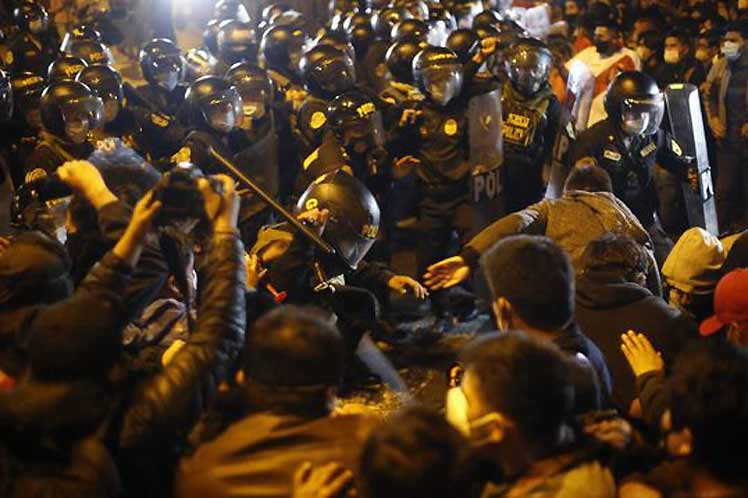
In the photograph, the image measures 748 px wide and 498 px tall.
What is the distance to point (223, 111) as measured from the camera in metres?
6.89

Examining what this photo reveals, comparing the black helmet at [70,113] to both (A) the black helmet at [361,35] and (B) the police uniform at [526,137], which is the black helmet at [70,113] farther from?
(A) the black helmet at [361,35]

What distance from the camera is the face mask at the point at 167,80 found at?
849 centimetres

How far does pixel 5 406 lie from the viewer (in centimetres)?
259

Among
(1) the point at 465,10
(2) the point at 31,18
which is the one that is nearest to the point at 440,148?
(1) the point at 465,10

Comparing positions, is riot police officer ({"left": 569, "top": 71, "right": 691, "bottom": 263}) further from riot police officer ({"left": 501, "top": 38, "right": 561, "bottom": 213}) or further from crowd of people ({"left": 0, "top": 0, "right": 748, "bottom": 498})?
riot police officer ({"left": 501, "top": 38, "right": 561, "bottom": 213})

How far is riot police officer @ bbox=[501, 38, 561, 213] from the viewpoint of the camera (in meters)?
7.39

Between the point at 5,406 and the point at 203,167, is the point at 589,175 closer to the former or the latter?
the point at 203,167

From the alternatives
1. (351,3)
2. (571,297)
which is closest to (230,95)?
(571,297)

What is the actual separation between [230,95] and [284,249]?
278 centimetres

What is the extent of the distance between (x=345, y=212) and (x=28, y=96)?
15.1 ft

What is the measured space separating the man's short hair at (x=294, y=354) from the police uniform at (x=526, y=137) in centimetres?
492

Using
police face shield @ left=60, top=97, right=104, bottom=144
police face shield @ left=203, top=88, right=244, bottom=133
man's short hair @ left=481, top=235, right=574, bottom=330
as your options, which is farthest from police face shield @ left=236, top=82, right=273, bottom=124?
man's short hair @ left=481, top=235, right=574, bottom=330

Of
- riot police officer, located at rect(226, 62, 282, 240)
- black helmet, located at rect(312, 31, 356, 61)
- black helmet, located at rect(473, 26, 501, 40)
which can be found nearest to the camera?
riot police officer, located at rect(226, 62, 282, 240)

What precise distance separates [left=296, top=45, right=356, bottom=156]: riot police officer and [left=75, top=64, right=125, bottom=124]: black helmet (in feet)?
4.41
